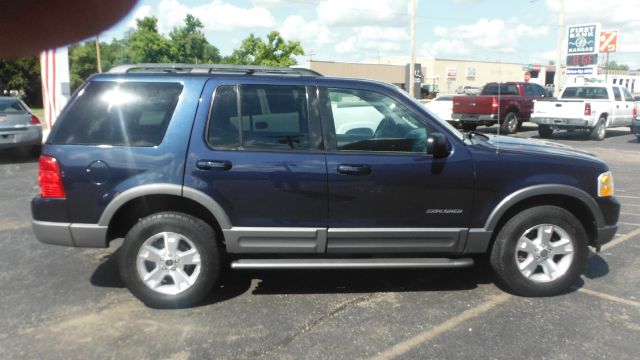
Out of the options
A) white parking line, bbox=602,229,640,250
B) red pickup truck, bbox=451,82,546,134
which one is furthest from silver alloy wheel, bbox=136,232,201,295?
red pickup truck, bbox=451,82,546,134

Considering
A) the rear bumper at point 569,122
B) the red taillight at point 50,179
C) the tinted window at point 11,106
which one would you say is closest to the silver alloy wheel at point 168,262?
the red taillight at point 50,179

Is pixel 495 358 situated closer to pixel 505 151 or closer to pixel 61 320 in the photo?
pixel 505 151

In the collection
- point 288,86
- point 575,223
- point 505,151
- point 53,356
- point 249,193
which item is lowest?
point 53,356

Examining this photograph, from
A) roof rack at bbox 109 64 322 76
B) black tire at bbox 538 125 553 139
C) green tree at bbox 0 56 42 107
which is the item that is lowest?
black tire at bbox 538 125 553 139

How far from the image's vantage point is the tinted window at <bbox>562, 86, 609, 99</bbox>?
58.6ft

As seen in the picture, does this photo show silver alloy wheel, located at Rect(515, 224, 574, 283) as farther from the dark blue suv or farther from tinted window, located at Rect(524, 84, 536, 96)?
tinted window, located at Rect(524, 84, 536, 96)

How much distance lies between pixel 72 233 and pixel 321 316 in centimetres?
197

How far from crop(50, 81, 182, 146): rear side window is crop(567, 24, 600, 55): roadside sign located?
3327 centimetres

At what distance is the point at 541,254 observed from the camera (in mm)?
4203

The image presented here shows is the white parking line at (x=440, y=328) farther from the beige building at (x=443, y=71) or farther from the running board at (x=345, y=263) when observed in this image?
the beige building at (x=443, y=71)

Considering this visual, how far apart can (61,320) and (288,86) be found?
242cm

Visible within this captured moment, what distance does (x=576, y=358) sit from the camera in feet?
10.7

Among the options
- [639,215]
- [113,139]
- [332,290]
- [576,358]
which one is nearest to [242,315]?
[332,290]

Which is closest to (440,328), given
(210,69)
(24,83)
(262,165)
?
(262,165)
